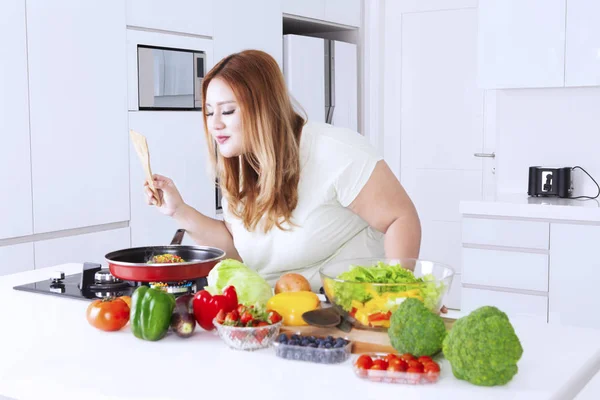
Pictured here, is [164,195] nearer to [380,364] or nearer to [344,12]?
[380,364]

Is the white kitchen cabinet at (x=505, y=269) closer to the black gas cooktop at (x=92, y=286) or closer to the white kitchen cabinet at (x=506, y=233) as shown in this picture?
the white kitchen cabinet at (x=506, y=233)

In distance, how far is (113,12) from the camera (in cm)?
348

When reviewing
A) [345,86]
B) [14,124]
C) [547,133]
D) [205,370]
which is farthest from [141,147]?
[345,86]

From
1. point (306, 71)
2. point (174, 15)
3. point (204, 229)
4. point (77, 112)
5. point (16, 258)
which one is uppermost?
point (174, 15)

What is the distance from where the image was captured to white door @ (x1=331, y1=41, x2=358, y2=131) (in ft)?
16.6

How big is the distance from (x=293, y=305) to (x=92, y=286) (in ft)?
2.32

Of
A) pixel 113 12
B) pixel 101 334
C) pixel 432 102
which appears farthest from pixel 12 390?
pixel 432 102

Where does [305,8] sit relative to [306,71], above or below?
above

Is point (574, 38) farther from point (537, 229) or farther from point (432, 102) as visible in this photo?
point (432, 102)

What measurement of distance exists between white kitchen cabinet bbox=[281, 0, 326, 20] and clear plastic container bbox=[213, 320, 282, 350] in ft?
11.0

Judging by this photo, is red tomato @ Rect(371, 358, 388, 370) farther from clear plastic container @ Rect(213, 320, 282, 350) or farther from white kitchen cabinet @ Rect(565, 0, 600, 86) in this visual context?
white kitchen cabinet @ Rect(565, 0, 600, 86)

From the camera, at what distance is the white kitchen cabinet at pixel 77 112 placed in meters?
3.20

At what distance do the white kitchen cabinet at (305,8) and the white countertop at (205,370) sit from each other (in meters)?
3.24

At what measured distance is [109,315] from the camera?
1.67 m
